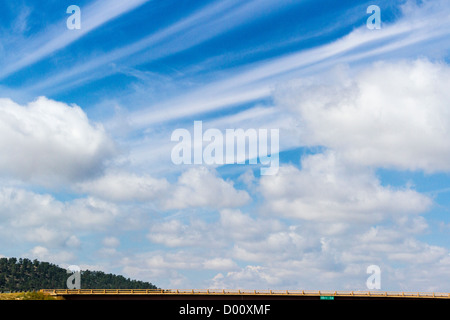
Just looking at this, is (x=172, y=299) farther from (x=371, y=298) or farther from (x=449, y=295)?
(x=449, y=295)
